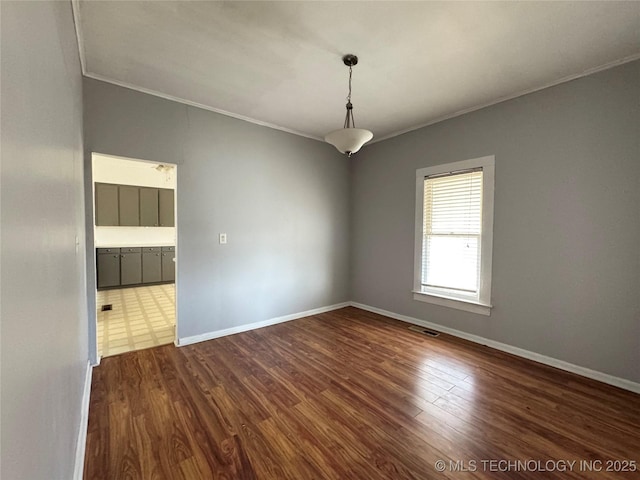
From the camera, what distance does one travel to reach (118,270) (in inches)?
218

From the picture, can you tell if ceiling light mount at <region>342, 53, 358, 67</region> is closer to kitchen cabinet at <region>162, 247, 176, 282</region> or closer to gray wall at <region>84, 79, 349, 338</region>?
gray wall at <region>84, 79, 349, 338</region>

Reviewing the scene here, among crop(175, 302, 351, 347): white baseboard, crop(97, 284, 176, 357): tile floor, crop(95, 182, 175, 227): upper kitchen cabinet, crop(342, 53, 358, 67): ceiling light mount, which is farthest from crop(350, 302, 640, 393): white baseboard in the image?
crop(95, 182, 175, 227): upper kitchen cabinet

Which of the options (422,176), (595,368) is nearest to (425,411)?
(595,368)

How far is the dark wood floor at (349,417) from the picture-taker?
1.52 meters

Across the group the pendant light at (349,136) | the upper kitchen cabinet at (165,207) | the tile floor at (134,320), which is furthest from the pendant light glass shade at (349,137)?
the upper kitchen cabinet at (165,207)

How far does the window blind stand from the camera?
10.4 feet

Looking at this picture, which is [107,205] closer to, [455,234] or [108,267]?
[108,267]

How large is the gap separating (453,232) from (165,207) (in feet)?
19.2

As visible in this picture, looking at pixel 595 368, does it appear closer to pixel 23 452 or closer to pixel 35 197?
pixel 23 452

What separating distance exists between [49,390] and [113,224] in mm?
5818

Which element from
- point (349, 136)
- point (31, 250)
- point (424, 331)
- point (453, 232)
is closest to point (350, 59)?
point (349, 136)

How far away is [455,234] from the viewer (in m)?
3.31

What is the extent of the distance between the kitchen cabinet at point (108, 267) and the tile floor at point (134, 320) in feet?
0.65

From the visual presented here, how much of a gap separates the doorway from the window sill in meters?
3.69
